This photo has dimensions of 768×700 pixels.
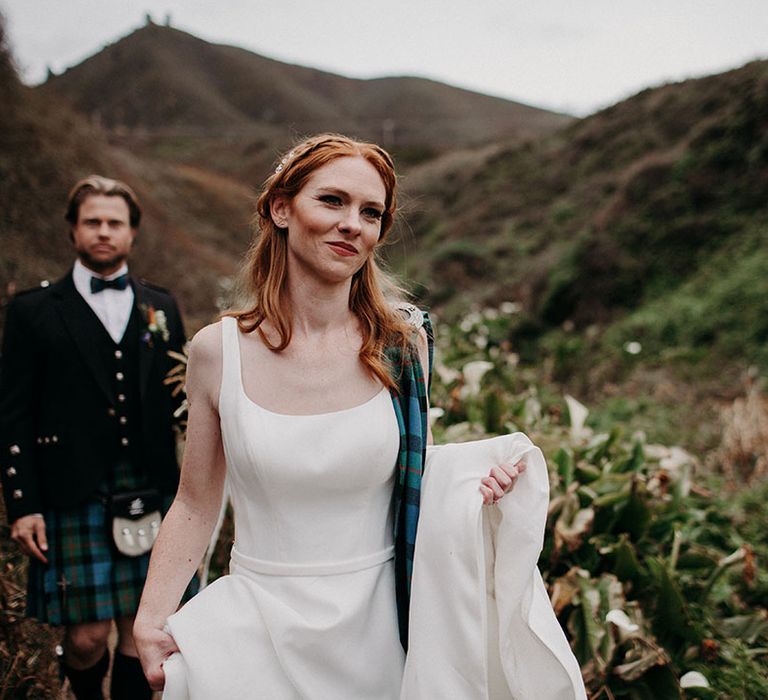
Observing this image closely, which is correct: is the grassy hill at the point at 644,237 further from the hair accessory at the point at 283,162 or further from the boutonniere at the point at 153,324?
the hair accessory at the point at 283,162

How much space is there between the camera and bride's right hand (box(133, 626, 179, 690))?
169 cm

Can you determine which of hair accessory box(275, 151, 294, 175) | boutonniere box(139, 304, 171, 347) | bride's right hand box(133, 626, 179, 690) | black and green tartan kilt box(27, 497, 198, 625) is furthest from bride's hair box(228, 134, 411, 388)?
black and green tartan kilt box(27, 497, 198, 625)

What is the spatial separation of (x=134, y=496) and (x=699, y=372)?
6.80 m

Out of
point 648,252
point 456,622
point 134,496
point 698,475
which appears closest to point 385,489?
point 456,622

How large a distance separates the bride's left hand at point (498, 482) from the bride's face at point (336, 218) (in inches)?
24.0

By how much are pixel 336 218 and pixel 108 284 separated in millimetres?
1481

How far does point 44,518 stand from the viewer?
2.71 metres

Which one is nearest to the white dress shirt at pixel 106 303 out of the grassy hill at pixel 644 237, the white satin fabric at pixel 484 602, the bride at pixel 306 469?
the bride at pixel 306 469

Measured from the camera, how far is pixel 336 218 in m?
1.79

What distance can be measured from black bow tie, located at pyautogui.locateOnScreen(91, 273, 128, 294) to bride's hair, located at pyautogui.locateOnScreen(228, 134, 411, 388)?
106 centimetres

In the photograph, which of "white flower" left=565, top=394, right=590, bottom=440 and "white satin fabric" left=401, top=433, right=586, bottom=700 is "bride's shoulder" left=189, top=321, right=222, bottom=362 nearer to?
"white satin fabric" left=401, top=433, right=586, bottom=700

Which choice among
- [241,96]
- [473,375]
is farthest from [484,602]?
[241,96]

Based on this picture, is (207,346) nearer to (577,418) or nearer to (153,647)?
→ (153,647)

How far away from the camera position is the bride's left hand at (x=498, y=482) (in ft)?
5.59
